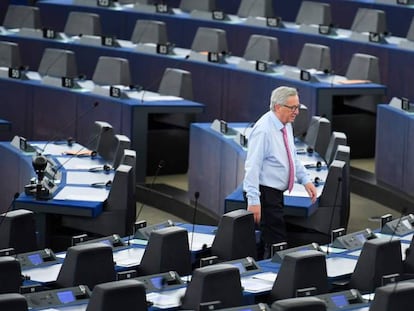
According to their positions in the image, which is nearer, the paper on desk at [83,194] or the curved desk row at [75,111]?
the paper on desk at [83,194]

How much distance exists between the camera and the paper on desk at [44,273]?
7406mm

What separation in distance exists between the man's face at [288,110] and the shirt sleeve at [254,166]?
16 cm

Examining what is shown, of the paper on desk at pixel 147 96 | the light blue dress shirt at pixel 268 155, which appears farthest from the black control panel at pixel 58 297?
the paper on desk at pixel 147 96

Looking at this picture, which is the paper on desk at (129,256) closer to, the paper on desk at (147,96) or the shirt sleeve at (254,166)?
the shirt sleeve at (254,166)

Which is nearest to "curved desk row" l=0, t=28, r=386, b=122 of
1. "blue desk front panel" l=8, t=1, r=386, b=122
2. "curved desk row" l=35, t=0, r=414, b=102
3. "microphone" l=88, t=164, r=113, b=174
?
"blue desk front panel" l=8, t=1, r=386, b=122

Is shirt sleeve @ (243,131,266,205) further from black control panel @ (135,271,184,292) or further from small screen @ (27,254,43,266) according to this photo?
small screen @ (27,254,43,266)

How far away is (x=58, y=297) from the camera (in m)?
6.88

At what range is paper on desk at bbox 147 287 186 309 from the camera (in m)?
6.78

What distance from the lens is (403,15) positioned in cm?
1484

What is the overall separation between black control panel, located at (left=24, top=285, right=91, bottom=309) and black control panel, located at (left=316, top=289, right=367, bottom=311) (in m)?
1.16

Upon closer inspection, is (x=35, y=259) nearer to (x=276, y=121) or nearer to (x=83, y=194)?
(x=276, y=121)

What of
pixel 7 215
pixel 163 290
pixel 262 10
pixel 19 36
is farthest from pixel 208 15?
pixel 163 290

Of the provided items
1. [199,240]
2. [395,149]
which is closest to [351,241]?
[199,240]

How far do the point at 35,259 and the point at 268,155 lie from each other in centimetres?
166
